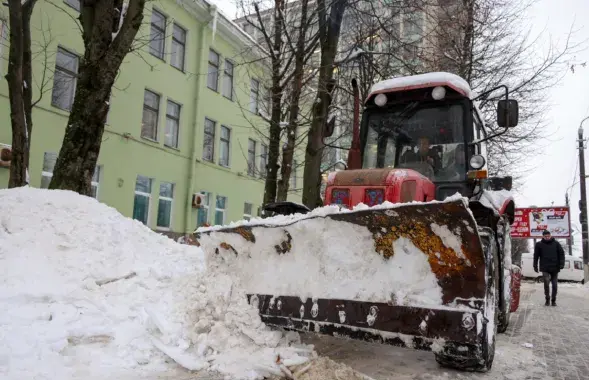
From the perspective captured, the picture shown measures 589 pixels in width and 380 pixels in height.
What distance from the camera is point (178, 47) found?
1739 centimetres

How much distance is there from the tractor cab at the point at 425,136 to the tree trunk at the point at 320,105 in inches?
164

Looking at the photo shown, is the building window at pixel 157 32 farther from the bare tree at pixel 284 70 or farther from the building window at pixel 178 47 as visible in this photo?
the bare tree at pixel 284 70

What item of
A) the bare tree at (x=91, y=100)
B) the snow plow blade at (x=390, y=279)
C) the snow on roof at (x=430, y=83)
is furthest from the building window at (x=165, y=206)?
the snow plow blade at (x=390, y=279)

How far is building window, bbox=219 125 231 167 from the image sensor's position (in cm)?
2002

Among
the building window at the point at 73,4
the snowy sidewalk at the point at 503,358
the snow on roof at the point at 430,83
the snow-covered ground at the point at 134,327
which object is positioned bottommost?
the snowy sidewalk at the point at 503,358

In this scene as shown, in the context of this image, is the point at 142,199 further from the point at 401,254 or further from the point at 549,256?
the point at 401,254

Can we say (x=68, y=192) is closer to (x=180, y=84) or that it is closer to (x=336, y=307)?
(x=336, y=307)

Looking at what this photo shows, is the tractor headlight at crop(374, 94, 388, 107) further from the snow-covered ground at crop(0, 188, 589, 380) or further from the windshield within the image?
the snow-covered ground at crop(0, 188, 589, 380)

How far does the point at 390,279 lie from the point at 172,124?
15.3m

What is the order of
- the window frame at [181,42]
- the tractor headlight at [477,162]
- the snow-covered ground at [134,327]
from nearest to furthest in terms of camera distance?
1. the snow-covered ground at [134,327]
2. the tractor headlight at [477,162]
3. the window frame at [181,42]

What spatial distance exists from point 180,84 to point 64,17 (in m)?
5.04

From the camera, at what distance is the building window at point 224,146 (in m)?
20.0

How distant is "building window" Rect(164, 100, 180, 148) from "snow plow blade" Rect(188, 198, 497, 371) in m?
14.0

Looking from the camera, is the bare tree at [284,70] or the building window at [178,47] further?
the building window at [178,47]
